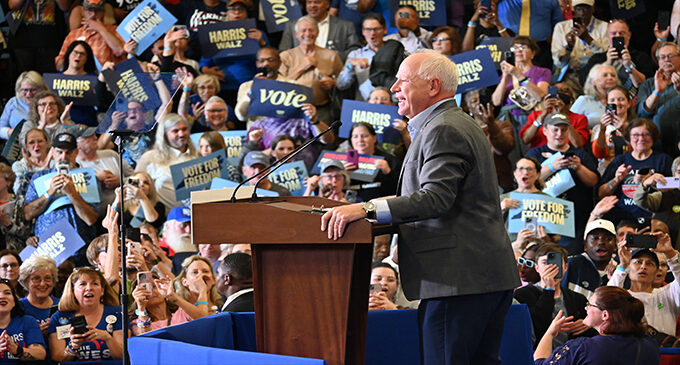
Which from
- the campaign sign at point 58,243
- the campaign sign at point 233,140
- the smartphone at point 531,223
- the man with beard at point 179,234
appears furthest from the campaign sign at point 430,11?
the campaign sign at point 58,243

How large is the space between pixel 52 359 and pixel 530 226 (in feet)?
10.5

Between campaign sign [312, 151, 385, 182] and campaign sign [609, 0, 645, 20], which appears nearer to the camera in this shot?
campaign sign [312, 151, 385, 182]

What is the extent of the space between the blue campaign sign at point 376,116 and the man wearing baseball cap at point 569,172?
1.20 meters

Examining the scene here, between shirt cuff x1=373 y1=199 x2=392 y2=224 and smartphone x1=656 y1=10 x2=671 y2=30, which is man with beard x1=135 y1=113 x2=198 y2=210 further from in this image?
shirt cuff x1=373 y1=199 x2=392 y2=224

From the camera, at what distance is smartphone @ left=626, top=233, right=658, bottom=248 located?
5105 millimetres

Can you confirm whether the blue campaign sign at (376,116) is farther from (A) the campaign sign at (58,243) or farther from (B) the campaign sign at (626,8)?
(B) the campaign sign at (626,8)

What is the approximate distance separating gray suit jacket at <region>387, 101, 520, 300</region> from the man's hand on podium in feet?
0.52

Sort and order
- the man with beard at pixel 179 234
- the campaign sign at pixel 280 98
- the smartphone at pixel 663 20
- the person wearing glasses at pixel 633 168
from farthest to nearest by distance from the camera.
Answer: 1. the smartphone at pixel 663 20
2. the campaign sign at pixel 280 98
3. the man with beard at pixel 179 234
4. the person wearing glasses at pixel 633 168

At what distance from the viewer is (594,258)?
5953mm

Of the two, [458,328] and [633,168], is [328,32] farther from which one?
[458,328]

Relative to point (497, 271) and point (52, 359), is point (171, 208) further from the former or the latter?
point (497, 271)

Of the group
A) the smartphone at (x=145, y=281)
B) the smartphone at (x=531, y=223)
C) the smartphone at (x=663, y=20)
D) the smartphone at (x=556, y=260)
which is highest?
the smartphone at (x=663, y=20)

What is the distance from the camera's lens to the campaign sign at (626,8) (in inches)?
349

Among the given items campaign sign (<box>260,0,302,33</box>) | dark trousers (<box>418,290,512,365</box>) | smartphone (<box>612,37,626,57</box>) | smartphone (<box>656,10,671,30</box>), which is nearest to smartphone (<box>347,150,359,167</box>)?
smartphone (<box>612,37,626,57</box>)
